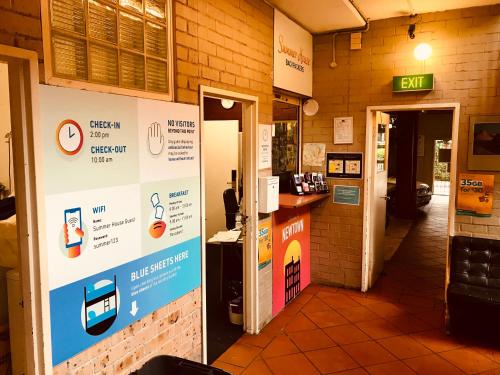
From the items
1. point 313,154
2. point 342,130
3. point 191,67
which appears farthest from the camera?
point 313,154

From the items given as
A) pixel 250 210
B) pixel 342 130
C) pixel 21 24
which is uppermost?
pixel 21 24

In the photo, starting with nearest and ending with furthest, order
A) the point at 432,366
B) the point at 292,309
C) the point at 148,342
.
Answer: the point at 148,342 < the point at 432,366 < the point at 292,309

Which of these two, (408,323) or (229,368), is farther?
(408,323)

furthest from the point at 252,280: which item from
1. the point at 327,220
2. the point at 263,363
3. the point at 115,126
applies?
the point at 115,126

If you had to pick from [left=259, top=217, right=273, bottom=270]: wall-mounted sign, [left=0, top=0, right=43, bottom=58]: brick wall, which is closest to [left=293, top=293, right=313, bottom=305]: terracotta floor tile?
[left=259, top=217, right=273, bottom=270]: wall-mounted sign

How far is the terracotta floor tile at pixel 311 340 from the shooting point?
3639 millimetres

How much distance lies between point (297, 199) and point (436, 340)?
5.94 ft

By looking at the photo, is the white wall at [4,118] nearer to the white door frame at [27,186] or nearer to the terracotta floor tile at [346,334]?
the white door frame at [27,186]

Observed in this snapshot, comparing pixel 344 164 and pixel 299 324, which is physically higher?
pixel 344 164

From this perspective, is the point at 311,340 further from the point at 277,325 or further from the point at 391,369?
the point at 391,369

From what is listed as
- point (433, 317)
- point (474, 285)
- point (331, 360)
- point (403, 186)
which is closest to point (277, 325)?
point (331, 360)

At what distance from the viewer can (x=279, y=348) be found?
3.60 metres

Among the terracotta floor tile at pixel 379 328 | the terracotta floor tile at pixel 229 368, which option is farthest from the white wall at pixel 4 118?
the terracotta floor tile at pixel 379 328

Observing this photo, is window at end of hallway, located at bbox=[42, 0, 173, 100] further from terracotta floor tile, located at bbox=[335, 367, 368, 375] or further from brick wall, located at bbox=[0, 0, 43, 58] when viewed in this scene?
terracotta floor tile, located at bbox=[335, 367, 368, 375]
